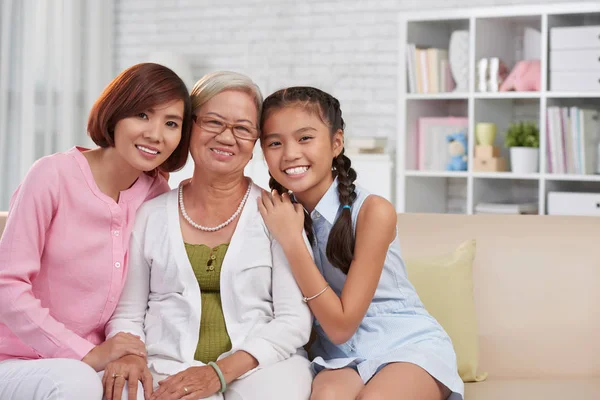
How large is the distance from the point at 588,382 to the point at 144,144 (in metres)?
1.31

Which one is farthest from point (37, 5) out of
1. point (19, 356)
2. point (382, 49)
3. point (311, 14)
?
point (19, 356)

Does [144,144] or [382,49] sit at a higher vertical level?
[382,49]

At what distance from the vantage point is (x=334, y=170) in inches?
81.0

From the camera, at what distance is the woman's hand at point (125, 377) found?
163 centimetres

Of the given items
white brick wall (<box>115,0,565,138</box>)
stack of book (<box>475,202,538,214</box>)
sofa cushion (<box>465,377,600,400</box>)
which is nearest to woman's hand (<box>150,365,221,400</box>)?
sofa cushion (<box>465,377,600,400</box>)

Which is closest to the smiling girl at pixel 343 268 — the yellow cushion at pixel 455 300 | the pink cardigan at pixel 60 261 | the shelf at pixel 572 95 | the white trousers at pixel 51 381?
the yellow cushion at pixel 455 300

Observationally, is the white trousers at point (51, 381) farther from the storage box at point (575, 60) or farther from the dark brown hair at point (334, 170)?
the storage box at point (575, 60)

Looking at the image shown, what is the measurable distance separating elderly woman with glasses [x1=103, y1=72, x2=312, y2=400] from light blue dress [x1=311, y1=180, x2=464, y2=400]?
112 mm

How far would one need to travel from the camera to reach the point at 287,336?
180 cm

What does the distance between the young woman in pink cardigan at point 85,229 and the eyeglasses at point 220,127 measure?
0.04m

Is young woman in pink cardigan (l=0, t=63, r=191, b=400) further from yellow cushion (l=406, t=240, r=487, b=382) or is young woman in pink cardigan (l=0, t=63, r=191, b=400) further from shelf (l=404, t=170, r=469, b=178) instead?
shelf (l=404, t=170, r=469, b=178)

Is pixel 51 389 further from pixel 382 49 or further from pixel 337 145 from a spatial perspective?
pixel 382 49

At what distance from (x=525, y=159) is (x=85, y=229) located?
9.68 ft

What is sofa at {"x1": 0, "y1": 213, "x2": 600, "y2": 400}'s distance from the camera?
219cm
